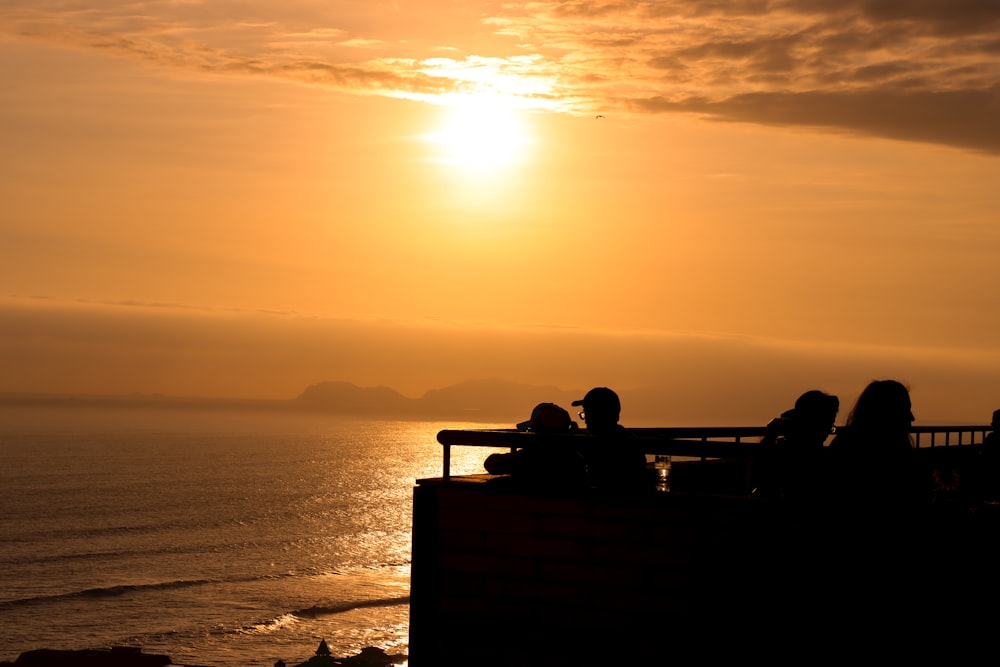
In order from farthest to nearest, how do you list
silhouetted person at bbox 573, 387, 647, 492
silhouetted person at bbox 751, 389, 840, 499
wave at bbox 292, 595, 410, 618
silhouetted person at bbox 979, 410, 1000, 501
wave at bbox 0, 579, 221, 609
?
wave at bbox 0, 579, 221, 609 → wave at bbox 292, 595, 410, 618 → silhouetted person at bbox 979, 410, 1000, 501 → silhouetted person at bbox 573, 387, 647, 492 → silhouetted person at bbox 751, 389, 840, 499

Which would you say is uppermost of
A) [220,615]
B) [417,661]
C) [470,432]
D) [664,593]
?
[470,432]

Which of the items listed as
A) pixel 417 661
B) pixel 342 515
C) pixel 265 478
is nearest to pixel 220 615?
pixel 342 515

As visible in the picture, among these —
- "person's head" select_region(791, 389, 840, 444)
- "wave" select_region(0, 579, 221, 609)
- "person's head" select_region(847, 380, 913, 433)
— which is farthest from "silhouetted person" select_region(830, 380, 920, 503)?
"wave" select_region(0, 579, 221, 609)

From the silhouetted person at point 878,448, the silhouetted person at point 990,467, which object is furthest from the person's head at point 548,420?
the silhouetted person at point 990,467

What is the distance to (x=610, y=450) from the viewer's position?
7.19m

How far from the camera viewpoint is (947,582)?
6.44 metres

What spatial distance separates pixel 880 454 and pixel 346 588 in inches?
3463

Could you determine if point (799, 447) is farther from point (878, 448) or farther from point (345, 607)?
point (345, 607)

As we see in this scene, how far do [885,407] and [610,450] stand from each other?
6.10 ft

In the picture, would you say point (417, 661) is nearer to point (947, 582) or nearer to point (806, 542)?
point (806, 542)

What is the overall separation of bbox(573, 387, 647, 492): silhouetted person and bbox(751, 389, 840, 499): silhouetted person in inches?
31.9

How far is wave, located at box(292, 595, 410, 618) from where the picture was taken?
263 feet

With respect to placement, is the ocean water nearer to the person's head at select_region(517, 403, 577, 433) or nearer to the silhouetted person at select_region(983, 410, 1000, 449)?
the silhouetted person at select_region(983, 410, 1000, 449)

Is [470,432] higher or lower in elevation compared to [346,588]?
higher
